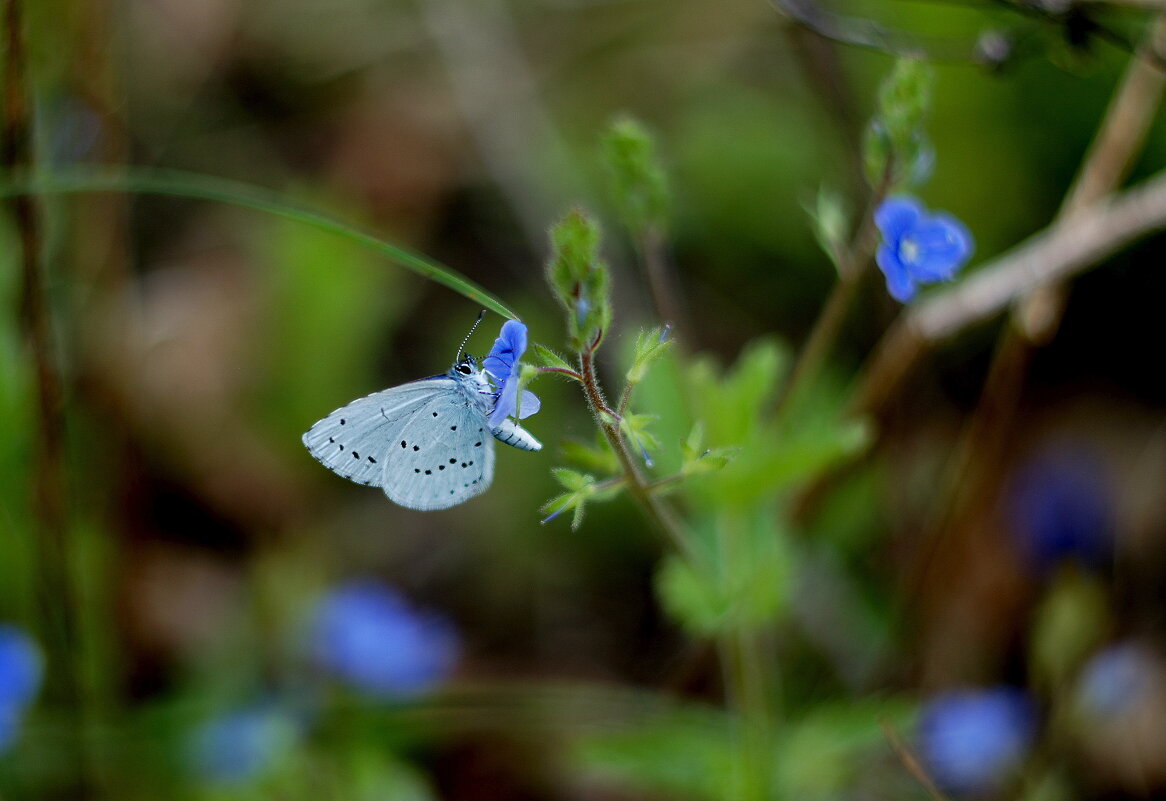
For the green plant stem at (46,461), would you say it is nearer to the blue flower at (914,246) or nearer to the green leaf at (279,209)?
the green leaf at (279,209)

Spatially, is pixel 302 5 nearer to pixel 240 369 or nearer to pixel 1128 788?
pixel 240 369

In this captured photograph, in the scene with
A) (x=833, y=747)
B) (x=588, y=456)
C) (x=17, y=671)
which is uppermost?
(x=17, y=671)

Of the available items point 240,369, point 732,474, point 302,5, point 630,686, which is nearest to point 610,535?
point 630,686

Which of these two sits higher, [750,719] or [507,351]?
[507,351]

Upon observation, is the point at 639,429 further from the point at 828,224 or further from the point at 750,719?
the point at 750,719

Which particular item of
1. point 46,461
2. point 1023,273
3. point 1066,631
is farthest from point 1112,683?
point 46,461

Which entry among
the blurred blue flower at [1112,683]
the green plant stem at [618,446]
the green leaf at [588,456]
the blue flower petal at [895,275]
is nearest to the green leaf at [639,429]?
the green plant stem at [618,446]

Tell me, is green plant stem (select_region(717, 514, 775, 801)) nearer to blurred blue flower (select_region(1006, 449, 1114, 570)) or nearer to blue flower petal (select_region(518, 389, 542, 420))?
blue flower petal (select_region(518, 389, 542, 420))
